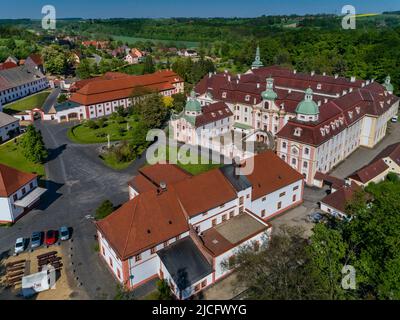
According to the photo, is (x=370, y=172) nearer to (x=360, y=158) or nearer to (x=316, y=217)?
(x=360, y=158)

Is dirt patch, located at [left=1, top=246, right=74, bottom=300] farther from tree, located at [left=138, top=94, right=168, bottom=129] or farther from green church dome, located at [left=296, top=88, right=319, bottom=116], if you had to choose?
green church dome, located at [left=296, top=88, right=319, bottom=116]

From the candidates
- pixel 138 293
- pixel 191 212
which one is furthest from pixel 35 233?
pixel 191 212

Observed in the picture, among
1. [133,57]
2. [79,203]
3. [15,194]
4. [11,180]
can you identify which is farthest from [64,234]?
[133,57]

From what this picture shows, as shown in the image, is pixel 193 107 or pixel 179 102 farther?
pixel 179 102

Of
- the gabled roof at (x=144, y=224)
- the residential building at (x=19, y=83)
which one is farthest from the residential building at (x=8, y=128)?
the gabled roof at (x=144, y=224)

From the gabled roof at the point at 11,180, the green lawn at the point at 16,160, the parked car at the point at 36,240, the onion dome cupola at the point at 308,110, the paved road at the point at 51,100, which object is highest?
the onion dome cupola at the point at 308,110

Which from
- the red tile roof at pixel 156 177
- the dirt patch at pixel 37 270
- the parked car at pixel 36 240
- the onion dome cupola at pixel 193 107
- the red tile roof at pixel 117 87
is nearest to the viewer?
the dirt patch at pixel 37 270

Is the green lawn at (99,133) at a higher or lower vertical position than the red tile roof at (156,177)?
lower

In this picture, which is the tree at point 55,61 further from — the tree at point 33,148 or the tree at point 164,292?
the tree at point 164,292
